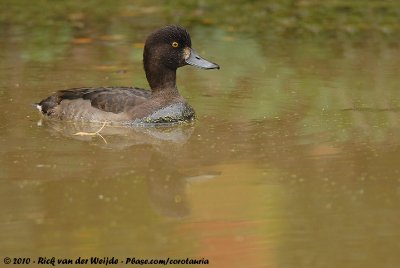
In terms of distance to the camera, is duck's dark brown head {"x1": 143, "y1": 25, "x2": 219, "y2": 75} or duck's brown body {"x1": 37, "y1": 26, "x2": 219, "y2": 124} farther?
duck's dark brown head {"x1": 143, "y1": 25, "x2": 219, "y2": 75}

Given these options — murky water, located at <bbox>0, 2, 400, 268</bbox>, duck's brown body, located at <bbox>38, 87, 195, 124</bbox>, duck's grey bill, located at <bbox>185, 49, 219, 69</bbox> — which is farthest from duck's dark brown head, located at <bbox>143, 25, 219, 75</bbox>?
murky water, located at <bbox>0, 2, 400, 268</bbox>

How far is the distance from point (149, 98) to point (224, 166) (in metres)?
2.59

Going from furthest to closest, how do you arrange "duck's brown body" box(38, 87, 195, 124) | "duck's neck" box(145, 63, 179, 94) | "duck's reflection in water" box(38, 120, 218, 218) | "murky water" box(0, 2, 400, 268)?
"duck's neck" box(145, 63, 179, 94)
"duck's brown body" box(38, 87, 195, 124)
"duck's reflection in water" box(38, 120, 218, 218)
"murky water" box(0, 2, 400, 268)

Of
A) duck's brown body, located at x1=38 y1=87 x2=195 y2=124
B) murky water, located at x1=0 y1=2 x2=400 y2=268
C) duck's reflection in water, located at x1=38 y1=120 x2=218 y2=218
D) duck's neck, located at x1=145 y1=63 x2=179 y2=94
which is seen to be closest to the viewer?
murky water, located at x1=0 y1=2 x2=400 y2=268

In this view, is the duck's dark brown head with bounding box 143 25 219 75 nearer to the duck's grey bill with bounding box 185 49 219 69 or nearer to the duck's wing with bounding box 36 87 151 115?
the duck's grey bill with bounding box 185 49 219 69

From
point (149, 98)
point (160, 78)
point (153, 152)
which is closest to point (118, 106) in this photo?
point (149, 98)

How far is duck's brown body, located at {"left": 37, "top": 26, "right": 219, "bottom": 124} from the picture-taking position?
11375 mm

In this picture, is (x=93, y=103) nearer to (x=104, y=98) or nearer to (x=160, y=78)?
(x=104, y=98)

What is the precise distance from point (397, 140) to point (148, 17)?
8.05 meters

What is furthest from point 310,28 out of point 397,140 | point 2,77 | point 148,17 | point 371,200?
point 371,200

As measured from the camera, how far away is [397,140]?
10141mm

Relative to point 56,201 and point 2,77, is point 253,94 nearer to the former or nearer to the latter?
point 2,77

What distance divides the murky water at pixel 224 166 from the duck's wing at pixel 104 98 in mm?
281

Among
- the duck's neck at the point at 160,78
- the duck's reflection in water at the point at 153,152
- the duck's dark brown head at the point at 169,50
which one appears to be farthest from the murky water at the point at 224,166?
the duck's dark brown head at the point at 169,50
